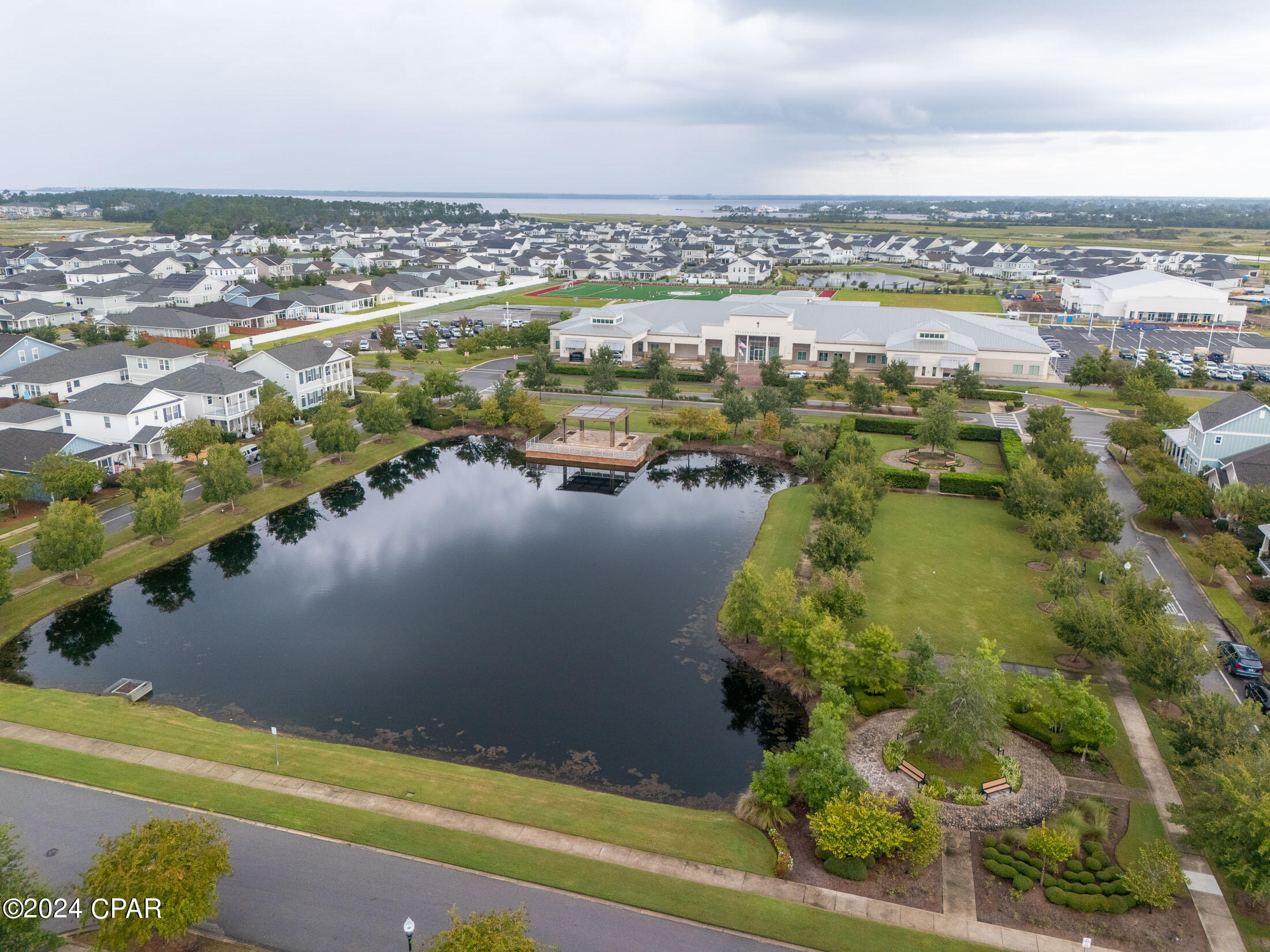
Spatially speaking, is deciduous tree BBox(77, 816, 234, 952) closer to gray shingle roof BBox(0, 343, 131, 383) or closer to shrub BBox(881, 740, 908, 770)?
shrub BBox(881, 740, 908, 770)

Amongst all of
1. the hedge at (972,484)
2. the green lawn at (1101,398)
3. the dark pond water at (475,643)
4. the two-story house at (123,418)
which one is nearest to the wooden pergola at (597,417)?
the dark pond water at (475,643)

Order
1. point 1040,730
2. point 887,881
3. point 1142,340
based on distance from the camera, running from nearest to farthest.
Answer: point 887,881
point 1040,730
point 1142,340

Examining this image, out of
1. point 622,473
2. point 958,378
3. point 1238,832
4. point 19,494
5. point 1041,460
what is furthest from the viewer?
point 958,378

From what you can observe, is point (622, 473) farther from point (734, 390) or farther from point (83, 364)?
point (83, 364)

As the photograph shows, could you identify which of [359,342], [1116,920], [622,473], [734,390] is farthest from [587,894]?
[359,342]

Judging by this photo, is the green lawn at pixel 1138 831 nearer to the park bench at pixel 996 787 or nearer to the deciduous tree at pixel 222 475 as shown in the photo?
the park bench at pixel 996 787

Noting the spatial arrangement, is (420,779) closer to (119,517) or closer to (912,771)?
(912,771)

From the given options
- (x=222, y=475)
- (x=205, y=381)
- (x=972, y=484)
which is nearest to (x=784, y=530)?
(x=972, y=484)
